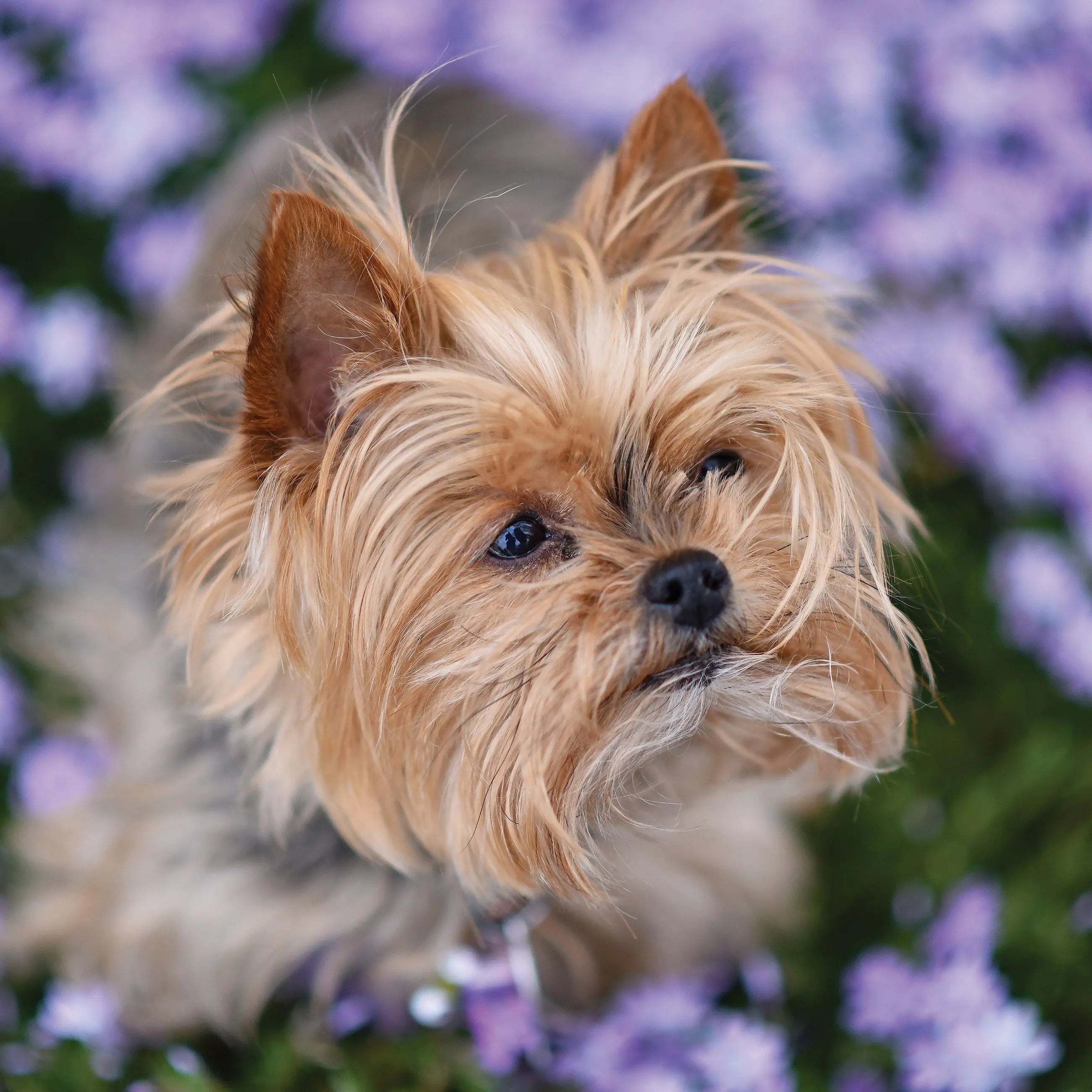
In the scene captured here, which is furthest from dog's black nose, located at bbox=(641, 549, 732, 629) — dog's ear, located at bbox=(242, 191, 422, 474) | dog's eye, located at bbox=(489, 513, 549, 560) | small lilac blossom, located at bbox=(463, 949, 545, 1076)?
small lilac blossom, located at bbox=(463, 949, 545, 1076)

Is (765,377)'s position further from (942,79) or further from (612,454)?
(942,79)

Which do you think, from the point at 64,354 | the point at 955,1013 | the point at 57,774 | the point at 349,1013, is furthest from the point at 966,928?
the point at 64,354

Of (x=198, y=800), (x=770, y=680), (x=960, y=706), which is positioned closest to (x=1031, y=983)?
(x=960, y=706)

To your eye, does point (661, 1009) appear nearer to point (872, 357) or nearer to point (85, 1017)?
point (85, 1017)

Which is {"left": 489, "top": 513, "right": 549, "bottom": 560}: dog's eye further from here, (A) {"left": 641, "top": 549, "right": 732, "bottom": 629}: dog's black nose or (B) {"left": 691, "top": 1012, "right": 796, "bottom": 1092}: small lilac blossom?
(B) {"left": 691, "top": 1012, "right": 796, "bottom": 1092}: small lilac blossom

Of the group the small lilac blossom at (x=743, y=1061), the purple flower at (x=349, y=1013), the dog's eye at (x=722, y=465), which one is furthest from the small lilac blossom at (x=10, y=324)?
the small lilac blossom at (x=743, y=1061)

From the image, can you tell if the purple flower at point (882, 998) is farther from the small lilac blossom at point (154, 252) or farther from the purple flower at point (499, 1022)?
the small lilac blossom at point (154, 252)

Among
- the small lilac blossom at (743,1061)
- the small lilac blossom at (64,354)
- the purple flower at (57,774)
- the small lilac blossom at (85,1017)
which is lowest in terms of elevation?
the small lilac blossom at (85,1017)
